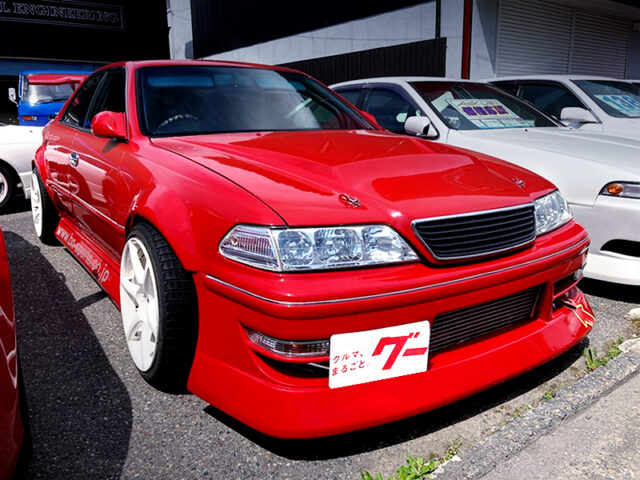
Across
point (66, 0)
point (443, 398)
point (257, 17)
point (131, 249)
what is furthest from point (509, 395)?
point (66, 0)

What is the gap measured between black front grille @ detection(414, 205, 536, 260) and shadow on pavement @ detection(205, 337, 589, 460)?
24.8 inches

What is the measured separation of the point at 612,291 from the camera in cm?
341

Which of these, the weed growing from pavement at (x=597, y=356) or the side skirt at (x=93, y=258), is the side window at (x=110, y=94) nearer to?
the side skirt at (x=93, y=258)

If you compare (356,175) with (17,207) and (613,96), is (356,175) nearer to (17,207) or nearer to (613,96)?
(613,96)

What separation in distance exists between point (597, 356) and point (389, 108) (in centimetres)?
261

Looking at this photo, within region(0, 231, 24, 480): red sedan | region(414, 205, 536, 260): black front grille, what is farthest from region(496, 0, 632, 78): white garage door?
region(0, 231, 24, 480): red sedan

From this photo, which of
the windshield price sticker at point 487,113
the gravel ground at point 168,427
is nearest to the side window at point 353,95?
the windshield price sticker at point 487,113

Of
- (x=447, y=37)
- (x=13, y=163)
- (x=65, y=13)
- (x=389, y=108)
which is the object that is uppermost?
(x=65, y=13)

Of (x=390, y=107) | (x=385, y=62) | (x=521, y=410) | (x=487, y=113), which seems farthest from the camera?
(x=385, y=62)

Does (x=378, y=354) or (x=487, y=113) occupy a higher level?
(x=487, y=113)

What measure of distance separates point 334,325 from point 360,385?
0.74 ft

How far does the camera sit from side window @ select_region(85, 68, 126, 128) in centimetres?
302

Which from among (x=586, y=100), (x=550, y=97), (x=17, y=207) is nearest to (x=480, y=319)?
(x=586, y=100)

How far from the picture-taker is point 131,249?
89.9 inches
